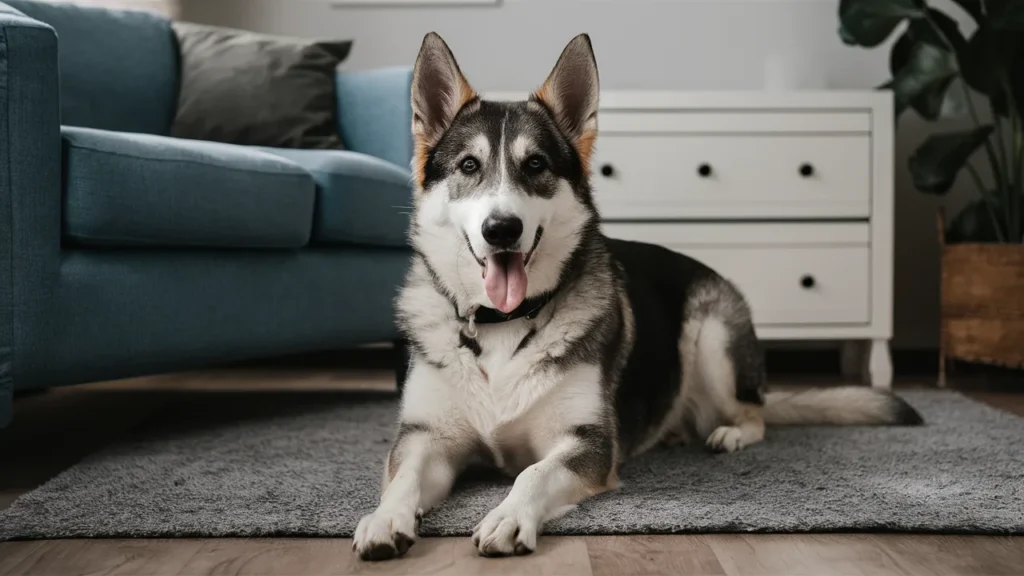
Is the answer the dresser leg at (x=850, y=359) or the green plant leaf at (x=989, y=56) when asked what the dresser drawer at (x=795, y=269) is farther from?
the green plant leaf at (x=989, y=56)

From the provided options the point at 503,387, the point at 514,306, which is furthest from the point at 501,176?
the point at 503,387

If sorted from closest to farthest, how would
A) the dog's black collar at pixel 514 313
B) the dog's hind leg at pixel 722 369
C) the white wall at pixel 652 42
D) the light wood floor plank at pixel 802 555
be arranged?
the light wood floor plank at pixel 802 555, the dog's black collar at pixel 514 313, the dog's hind leg at pixel 722 369, the white wall at pixel 652 42

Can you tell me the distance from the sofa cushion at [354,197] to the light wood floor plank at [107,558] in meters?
1.26

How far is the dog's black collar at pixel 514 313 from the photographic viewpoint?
1.69m

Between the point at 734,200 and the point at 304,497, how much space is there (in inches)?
88.3

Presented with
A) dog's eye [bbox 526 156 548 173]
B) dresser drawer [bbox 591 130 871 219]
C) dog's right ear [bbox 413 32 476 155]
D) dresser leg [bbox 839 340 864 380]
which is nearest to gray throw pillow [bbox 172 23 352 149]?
dresser drawer [bbox 591 130 871 219]

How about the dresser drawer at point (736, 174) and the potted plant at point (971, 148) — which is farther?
the dresser drawer at point (736, 174)

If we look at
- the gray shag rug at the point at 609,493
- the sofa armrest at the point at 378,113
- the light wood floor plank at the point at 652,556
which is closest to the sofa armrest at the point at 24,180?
the gray shag rug at the point at 609,493

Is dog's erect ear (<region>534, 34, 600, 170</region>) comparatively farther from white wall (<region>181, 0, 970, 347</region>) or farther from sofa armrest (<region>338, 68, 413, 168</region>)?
white wall (<region>181, 0, 970, 347</region>)

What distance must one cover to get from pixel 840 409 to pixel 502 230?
1.31m

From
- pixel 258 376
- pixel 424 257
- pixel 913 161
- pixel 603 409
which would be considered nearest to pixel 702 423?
pixel 603 409

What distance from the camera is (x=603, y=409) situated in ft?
5.46

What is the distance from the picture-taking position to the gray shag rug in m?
1.45

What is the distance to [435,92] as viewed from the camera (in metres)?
1.83
